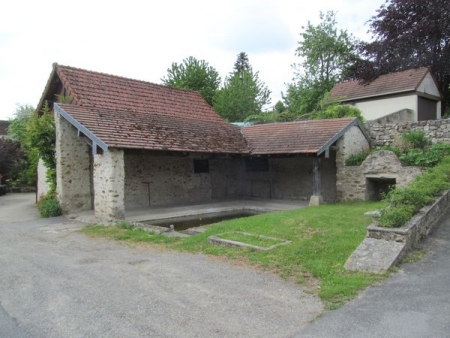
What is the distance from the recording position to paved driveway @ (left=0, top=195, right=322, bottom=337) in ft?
13.1

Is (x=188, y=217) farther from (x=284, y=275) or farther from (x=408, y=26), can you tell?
(x=408, y=26)

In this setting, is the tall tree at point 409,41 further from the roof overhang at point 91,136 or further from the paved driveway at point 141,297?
the paved driveway at point 141,297

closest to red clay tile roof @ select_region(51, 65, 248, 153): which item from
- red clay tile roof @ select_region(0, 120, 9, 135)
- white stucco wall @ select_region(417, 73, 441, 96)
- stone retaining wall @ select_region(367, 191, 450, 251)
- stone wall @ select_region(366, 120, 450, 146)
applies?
stone wall @ select_region(366, 120, 450, 146)

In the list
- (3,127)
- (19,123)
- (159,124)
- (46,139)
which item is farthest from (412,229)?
(3,127)

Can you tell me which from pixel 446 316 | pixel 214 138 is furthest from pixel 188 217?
pixel 446 316

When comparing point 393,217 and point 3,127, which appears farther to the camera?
point 3,127

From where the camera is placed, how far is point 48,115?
14.4 metres

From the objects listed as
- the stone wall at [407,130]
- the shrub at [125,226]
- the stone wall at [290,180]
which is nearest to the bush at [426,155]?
the stone wall at [407,130]

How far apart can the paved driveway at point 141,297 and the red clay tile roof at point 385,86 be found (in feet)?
60.1

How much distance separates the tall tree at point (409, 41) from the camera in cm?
2061

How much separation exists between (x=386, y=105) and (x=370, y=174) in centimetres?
998

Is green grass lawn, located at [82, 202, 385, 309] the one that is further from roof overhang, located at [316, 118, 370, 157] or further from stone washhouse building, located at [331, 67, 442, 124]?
stone washhouse building, located at [331, 67, 442, 124]

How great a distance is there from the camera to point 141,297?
4.89 metres

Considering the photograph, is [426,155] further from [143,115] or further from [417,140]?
[143,115]
